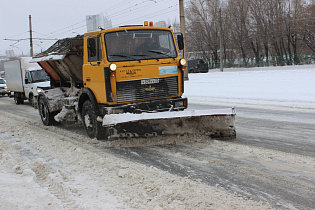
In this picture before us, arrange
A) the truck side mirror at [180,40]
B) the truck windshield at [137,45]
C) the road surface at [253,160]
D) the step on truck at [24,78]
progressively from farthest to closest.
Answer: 1. the step on truck at [24,78]
2. the truck side mirror at [180,40]
3. the truck windshield at [137,45]
4. the road surface at [253,160]

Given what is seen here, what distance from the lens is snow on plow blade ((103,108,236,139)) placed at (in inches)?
252

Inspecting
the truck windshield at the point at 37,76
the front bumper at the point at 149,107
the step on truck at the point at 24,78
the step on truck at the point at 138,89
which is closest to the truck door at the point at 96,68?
the step on truck at the point at 138,89

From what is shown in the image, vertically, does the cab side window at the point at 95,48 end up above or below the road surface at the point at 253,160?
above

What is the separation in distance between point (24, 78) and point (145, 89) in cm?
1388

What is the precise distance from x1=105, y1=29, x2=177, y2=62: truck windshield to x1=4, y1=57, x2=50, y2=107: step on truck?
9635 mm

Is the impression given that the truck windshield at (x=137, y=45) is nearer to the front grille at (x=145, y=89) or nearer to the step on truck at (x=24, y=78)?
the front grille at (x=145, y=89)

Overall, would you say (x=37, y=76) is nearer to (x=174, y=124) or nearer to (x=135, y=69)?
(x=135, y=69)

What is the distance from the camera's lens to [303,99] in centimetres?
1284

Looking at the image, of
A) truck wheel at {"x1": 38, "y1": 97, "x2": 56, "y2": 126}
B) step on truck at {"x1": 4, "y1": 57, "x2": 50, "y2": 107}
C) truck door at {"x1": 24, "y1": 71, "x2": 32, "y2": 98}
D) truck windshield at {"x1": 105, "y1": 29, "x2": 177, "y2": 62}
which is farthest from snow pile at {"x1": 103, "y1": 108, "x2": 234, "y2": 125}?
truck door at {"x1": 24, "y1": 71, "x2": 32, "y2": 98}

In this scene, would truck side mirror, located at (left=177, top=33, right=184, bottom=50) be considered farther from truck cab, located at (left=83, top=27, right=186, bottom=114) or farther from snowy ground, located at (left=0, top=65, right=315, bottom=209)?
snowy ground, located at (left=0, top=65, right=315, bottom=209)

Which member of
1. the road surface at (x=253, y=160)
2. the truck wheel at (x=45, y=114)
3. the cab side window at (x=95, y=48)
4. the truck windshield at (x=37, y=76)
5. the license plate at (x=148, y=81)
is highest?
the cab side window at (x=95, y=48)

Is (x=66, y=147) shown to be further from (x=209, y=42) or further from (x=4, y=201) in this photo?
(x=209, y=42)

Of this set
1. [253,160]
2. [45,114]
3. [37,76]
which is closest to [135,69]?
[253,160]

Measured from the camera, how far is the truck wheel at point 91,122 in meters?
7.38
